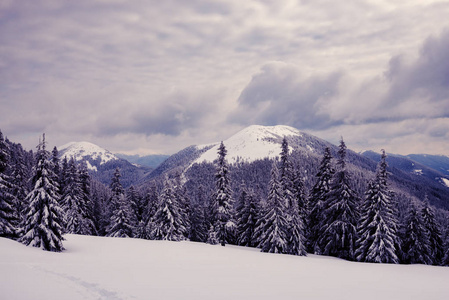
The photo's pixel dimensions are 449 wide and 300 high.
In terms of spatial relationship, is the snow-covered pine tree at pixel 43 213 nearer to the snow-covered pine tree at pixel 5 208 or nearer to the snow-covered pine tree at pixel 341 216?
the snow-covered pine tree at pixel 5 208

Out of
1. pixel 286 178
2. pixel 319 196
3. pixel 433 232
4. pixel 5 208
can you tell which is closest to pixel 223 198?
pixel 286 178

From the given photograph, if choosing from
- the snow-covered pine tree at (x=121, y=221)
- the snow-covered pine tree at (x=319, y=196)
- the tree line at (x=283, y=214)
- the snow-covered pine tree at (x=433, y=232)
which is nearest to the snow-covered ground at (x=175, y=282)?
the tree line at (x=283, y=214)

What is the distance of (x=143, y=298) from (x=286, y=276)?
9.73 m

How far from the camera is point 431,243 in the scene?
4197 centimetres

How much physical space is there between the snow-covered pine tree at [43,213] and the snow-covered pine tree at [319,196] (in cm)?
3131

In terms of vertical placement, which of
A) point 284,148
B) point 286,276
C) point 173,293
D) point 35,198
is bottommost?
point 286,276

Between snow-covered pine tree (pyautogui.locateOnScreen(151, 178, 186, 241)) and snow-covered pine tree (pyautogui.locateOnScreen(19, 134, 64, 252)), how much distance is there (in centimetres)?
1926

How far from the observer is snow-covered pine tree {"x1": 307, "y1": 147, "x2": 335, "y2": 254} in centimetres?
3819

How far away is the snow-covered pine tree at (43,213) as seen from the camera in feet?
70.3

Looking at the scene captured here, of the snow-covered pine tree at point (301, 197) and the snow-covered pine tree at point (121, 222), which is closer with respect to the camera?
the snow-covered pine tree at point (301, 197)

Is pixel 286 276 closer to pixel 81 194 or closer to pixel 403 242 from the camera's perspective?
pixel 403 242

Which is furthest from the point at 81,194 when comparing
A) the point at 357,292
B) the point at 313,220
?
the point at 357,292

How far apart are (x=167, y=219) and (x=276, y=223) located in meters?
17.0

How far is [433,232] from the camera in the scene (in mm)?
42156
